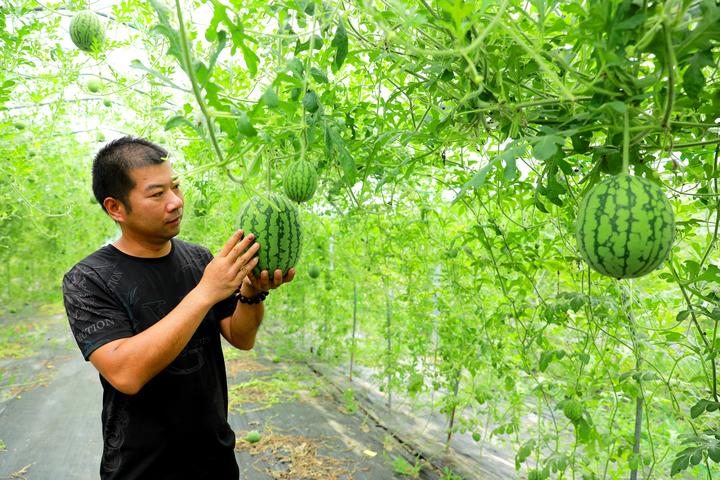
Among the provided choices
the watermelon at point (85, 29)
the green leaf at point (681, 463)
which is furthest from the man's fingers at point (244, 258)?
the watermelon at point (85, 29)

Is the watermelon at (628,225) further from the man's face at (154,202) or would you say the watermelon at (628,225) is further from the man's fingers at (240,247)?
the man's face at (154,202)

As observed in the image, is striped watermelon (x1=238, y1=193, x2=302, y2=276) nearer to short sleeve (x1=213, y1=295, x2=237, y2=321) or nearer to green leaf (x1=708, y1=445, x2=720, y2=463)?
short sleeve (x1=213, y1=295, x2=237, y2=321)

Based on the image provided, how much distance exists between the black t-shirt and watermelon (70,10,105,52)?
7.82 ft

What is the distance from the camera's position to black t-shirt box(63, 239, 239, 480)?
1702mm

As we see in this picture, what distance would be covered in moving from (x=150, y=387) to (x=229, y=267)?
64 cm

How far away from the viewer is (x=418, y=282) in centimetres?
350

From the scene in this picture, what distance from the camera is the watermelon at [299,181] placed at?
5.19ft

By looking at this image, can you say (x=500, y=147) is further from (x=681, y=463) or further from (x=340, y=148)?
(x=681, y=463)

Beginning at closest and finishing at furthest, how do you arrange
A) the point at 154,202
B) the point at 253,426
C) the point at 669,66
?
1. the point at 669,66
2. the point at 154,202
3. the point at 253,426

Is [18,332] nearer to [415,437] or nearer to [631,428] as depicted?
[415,437]

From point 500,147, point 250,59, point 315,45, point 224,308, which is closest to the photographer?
point 250,59

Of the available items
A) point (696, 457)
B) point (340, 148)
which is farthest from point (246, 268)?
point (696, 457)

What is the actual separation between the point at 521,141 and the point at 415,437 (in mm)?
3538

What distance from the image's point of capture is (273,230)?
1501 mm
